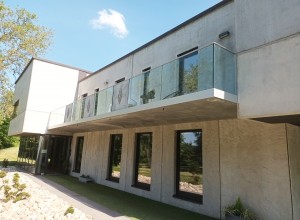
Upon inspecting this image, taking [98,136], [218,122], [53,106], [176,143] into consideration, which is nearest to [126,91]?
[176,143]

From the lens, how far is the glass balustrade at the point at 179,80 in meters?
6.65

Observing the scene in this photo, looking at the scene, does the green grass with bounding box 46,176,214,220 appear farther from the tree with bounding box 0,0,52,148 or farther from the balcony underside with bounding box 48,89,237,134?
the tree with bounding box 0,0,52,148

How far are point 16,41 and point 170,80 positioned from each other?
20.7m

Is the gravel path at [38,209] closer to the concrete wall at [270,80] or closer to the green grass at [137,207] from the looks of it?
the green grass at [137,207]

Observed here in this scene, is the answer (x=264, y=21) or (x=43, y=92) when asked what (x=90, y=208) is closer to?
(x=264, y=21)

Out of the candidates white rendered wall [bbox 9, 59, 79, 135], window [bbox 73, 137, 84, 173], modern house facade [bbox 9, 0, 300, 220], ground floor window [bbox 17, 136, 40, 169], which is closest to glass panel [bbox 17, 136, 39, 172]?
ground floor window [bbox 17, 136, 40, 169]

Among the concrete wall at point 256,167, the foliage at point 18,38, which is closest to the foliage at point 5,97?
the foliage at point 18,38

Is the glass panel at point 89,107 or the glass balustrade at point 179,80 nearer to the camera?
the glass balustrade at point 179,80

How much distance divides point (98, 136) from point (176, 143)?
7703mm

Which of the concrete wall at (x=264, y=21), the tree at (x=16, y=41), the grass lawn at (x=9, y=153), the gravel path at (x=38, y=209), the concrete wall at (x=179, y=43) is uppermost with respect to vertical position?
the tree at (x=16, y=41)

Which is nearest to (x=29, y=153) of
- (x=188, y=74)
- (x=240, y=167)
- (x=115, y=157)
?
(x=115, y=157)

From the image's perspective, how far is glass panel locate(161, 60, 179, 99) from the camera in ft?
25.4

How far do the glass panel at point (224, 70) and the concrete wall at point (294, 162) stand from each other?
2026 mm

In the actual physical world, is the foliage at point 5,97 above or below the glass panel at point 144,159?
above
